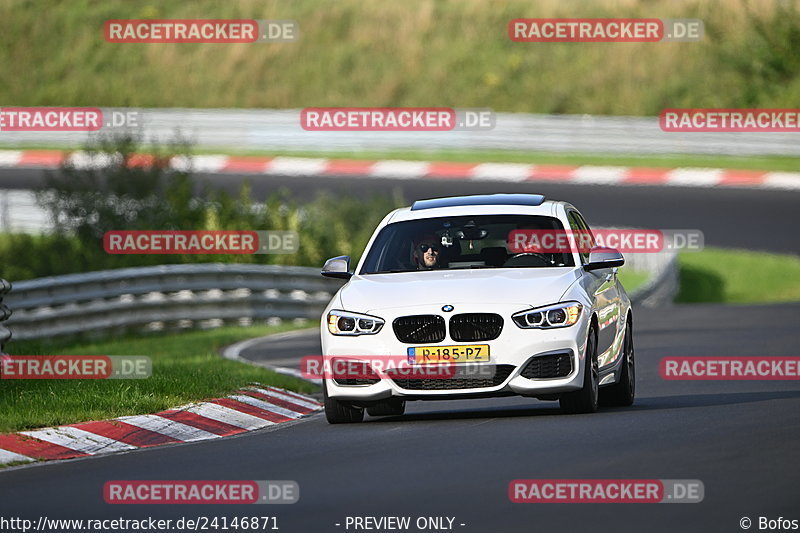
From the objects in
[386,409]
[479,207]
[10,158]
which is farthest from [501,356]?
[10,158]

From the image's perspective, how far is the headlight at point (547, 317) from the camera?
11.8 m

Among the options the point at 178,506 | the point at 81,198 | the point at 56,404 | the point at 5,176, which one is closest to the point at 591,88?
the point at 5,176

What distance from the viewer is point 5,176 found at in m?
42.5

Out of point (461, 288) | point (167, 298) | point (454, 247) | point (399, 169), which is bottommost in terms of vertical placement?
point (167, 298)

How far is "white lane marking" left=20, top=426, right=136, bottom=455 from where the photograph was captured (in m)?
11.3

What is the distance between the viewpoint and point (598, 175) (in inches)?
1645

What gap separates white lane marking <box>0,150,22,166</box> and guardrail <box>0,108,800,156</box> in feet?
4.03

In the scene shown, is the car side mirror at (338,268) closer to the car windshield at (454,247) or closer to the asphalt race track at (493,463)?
the car windshield at (454,247)

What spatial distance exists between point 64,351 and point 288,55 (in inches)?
1481

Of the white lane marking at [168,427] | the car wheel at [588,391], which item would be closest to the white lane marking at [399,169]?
the white lane marking at [168,427]

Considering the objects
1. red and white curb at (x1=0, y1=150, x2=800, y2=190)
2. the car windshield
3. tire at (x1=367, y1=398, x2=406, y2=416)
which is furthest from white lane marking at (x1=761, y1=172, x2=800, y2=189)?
tire at (x1=367, y1=398, x2=406, y2=416)

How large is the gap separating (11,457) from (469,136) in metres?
34.9

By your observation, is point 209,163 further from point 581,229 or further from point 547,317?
point 547,317

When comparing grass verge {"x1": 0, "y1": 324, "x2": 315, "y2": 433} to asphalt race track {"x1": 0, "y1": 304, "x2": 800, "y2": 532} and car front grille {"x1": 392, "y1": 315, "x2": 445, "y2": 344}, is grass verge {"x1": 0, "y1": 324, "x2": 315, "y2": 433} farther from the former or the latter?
car front grille {"x1": 392, "y1": 315, "x2": 445, "y2": 344}
